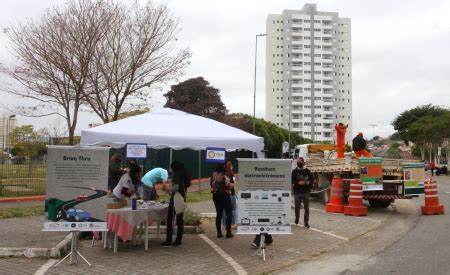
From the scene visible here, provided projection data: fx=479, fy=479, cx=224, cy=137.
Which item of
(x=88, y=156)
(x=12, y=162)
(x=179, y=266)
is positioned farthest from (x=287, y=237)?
(x=12, y=162)

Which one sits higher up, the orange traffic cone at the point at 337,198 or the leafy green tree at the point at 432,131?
the leafy green tree at the point at 432,131

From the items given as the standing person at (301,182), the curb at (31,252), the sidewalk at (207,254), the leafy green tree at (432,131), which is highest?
the leafy green tree at (432,131)

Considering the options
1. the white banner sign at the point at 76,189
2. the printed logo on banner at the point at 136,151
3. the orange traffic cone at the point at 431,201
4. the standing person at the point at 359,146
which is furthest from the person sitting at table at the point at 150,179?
the orange traffic cone at the point at 431,201

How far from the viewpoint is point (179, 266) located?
26.7 feet

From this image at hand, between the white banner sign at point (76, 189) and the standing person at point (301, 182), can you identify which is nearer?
the white banner sign at point (76, 189)

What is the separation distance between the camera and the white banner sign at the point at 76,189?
8117 mm

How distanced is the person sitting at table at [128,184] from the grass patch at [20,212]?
599 centimetres

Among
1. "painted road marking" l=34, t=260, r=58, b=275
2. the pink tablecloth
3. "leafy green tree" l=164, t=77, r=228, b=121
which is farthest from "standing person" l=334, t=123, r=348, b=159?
"leafy green tree" l=164, t=77, r=228, b=121

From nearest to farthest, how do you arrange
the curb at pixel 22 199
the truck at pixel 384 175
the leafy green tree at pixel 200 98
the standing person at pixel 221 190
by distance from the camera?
the standing person at pixel 221 190 < the truck at pixel 384 175 < the curb at pixel 22 199 < the leafy green tree at pixel 200 98

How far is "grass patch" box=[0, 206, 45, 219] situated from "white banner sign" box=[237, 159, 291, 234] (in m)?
8.47

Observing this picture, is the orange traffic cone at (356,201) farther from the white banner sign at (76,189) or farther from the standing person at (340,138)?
the white banner sign at (76,189)

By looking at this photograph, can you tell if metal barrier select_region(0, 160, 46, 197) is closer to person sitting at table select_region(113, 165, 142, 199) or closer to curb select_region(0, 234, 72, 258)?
person sitting at table select_region(113, 165, 142, 199)

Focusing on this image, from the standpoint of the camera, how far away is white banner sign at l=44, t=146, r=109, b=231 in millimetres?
8117

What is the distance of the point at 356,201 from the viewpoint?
1498cm
